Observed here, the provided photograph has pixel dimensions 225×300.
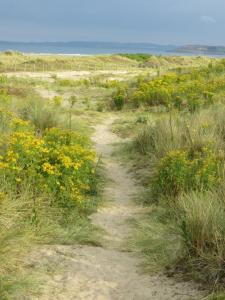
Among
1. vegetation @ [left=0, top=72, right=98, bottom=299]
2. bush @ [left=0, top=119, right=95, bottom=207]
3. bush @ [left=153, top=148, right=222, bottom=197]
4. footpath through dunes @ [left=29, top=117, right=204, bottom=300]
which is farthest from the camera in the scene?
bush @ [left=153, top=148, right=222, bottom=197]

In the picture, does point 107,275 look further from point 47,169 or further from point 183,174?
point 183,174

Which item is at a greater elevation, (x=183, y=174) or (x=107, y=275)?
(x=183, y=174)

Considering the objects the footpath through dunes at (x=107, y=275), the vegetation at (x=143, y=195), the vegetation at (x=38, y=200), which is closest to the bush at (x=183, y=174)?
the vegetation at (x=143, y=195)

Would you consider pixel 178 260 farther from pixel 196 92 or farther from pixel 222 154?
pixel 196 92

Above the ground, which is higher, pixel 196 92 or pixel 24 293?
pixel 196 92

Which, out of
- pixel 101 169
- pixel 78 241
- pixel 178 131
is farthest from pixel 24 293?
pixel 178 131

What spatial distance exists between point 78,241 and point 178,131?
461 centimetres

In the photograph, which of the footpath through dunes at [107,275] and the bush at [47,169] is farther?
the bush at [47,169]

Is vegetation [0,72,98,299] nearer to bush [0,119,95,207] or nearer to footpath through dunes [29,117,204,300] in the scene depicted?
bush [0,119,95,207]


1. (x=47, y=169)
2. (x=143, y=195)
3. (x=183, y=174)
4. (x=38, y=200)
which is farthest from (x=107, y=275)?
(x=143, y=195)

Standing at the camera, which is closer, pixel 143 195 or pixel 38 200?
pixel 38 200

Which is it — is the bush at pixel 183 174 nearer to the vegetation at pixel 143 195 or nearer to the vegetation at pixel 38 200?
the vegetation at pixel 143 195

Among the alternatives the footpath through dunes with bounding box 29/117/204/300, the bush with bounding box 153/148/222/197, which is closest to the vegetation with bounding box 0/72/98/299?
the footpath through dunes with bounding box 29/117/204/300

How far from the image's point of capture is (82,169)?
7305 mm
